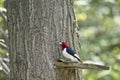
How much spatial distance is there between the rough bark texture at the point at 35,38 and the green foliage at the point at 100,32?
2642mm

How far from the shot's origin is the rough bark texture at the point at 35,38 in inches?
133

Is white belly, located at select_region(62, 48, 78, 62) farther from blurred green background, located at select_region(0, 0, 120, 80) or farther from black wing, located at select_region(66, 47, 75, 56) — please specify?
blurred green background, located at select_region(0, 0, 120, 80)

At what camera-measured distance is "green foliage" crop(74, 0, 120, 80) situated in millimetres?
6516

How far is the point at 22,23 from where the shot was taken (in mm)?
3406

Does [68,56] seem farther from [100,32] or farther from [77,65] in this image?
[100,32]

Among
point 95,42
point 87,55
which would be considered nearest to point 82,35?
point 95,42

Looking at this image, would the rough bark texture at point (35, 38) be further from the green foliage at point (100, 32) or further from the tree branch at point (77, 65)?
the green foliage at point (100, 32)

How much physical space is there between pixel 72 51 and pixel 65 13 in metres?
0.35

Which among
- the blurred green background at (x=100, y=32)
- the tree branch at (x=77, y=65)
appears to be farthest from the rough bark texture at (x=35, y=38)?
the blurred green background at (x=100, y=32)

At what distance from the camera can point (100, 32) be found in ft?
28.5

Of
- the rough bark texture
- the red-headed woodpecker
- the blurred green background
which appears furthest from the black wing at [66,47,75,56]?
the blurred green background

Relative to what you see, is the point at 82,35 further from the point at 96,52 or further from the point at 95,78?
the point at 95,78

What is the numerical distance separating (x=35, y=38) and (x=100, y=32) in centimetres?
538

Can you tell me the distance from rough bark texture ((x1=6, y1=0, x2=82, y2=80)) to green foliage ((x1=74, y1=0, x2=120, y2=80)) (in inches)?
104
